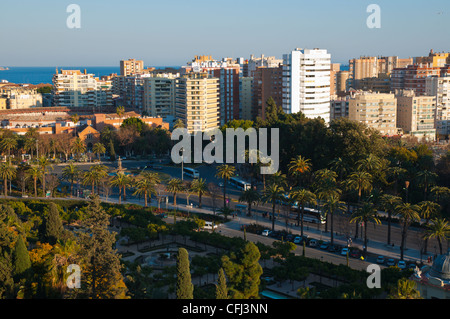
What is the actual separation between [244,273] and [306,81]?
167ft

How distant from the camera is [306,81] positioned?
2699 inches

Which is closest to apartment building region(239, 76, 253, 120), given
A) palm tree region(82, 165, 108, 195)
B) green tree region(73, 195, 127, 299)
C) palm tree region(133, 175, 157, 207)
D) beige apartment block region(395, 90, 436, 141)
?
beige apartment block region(395, 90, 436, 141)

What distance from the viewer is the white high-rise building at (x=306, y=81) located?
224 feet

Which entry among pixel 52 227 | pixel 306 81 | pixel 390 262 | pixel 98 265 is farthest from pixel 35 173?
pixel 306 81

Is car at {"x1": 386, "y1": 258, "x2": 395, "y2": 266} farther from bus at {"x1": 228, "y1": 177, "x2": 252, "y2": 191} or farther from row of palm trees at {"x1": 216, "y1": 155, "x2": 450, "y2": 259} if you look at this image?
bus at {"x1": 228, "y1": 177, "x2": 252, "y2": 191}

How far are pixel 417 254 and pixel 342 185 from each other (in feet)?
28.1

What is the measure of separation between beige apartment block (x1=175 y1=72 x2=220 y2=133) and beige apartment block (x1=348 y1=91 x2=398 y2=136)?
18.8m

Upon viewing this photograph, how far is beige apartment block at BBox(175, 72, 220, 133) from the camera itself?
2837 inches

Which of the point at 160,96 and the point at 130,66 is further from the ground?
the point at 130,66

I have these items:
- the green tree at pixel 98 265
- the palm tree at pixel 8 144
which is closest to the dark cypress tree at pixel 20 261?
the green tree at pixel 98 265

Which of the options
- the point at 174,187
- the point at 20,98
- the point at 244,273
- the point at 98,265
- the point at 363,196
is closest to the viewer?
the point at 244,273

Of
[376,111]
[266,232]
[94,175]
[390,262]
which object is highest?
[376,111]

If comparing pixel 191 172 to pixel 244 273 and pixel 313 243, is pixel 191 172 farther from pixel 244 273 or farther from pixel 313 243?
pixel 244 273

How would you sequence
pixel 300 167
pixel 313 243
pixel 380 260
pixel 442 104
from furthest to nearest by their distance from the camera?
1. pixel 442 104
2. pixel 300 167
3. pixel 313 243
4. pixel 380 260
